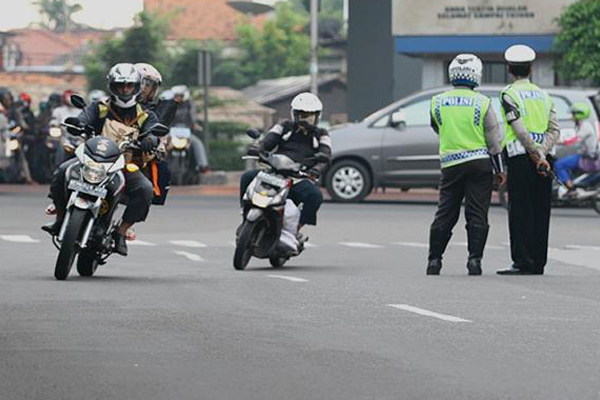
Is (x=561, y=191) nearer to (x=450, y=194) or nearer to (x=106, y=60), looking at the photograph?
(x=450, y=194)

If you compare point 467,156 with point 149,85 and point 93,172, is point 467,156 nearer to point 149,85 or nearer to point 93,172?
point 149,85

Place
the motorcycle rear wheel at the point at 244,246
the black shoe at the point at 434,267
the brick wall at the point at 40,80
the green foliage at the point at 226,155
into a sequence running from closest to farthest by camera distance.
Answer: the black shoe at the point at 434,267, the motorcycle rear wheel at the point at 244,246, the green foliage at the point at 226,155, the brick wall at the point at 40,80

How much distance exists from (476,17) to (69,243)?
89.5ft

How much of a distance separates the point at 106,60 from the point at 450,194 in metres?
53.7

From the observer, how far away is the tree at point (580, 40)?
1528 inches

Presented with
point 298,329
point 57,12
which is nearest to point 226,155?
point 298,329

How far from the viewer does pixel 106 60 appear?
69438 millimetres

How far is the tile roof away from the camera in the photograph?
457ft

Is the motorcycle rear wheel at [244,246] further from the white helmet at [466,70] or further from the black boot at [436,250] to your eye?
the white helmet at [466,70]

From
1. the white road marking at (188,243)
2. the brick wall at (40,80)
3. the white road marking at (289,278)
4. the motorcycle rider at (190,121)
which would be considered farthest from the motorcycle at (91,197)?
the brick wall at (40,80)

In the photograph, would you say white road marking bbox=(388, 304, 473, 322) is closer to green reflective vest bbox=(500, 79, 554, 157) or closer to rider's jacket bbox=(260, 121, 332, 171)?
green reflective vest bbox=(500, 79, 554, 157)

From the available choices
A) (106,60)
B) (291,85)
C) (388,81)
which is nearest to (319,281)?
(388,81)

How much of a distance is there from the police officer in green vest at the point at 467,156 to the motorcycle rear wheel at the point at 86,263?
9.12ft

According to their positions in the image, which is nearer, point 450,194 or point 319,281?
point 319,281
